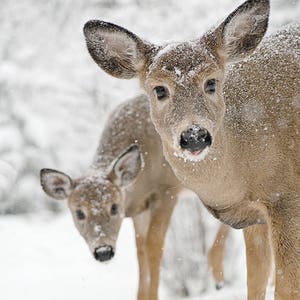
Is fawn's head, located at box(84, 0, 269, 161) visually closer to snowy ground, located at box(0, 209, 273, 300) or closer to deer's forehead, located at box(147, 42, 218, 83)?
deer's forehead, located at box(147, 42, 218, 83)

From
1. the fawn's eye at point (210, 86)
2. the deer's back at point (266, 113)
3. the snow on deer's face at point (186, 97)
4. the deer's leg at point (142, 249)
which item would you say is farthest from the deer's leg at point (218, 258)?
the fawn's eye at point (210, 86)

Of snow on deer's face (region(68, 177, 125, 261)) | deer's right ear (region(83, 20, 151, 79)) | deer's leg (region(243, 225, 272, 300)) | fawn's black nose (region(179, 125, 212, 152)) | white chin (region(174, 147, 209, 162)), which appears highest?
deer's right ear (region(83, 20, 151, 79))

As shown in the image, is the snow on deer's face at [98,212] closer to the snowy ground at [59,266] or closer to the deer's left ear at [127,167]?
the deer's left ear at [127,167]

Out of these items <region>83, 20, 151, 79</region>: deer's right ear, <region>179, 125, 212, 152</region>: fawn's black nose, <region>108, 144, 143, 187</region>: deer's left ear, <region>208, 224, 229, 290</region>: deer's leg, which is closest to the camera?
<region>179, 125, 212, 152</region>: fawn's black nose

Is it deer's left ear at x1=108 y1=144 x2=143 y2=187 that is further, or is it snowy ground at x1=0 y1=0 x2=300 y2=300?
snowy ground at x1=0 y1=0 x2=300 y2=300

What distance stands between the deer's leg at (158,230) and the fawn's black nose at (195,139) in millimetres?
3416

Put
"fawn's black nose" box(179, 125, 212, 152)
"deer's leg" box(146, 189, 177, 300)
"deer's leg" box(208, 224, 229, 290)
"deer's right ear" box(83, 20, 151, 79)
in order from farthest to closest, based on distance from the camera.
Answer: "deer's leg" box(208, 224, 229, 290) < "deer's leg" box(146, 189, 177, 300) < "deer's right ear" box(83, 20, 151, 79) < "fawn's black nose" box(179, 125, 212, 152)

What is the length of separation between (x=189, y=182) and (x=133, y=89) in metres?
11.5

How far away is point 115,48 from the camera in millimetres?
5637

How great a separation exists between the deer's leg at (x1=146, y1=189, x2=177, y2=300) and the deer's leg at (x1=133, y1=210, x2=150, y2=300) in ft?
0.38

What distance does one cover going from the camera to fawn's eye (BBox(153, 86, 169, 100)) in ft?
16.8

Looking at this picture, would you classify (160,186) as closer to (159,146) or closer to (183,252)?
(159,146)

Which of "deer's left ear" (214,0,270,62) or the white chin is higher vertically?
"deer's left ear" (214,0,270,62)

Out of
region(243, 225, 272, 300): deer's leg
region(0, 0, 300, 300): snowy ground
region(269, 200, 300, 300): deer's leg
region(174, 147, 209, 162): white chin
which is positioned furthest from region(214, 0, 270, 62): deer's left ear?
region(0, 0, 300, 300): snowy ground
